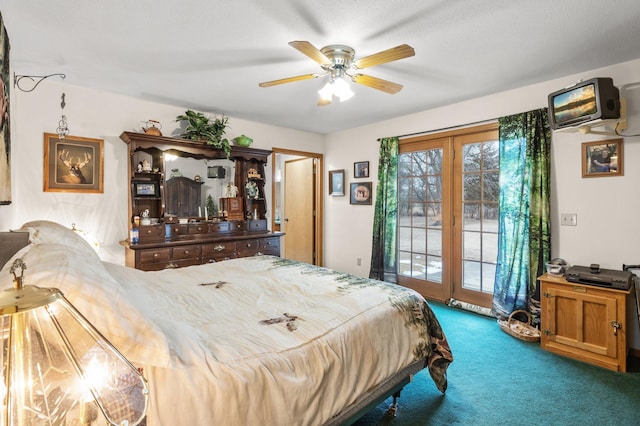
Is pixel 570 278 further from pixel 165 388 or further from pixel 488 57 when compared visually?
pixel 165 388

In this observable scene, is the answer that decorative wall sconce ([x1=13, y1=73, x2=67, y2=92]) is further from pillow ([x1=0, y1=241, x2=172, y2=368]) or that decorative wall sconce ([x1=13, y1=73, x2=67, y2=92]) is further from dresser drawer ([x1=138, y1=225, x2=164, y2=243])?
pillow ([x1=0, y1=241, x2=172, y2=368])

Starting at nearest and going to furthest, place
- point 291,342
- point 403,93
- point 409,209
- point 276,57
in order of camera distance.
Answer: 1. point 291,342
2. point 276,57
3. point 403,93
4. point 409,209

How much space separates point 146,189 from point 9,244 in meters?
2.35

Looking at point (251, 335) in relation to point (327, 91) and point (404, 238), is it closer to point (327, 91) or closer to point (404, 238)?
point (327, 91)

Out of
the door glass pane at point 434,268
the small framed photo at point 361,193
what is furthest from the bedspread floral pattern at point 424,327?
the small framed photo at point 361,193

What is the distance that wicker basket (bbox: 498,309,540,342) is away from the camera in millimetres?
3027

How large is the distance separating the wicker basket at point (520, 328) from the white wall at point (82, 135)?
4197 mm

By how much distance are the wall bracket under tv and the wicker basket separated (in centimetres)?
184

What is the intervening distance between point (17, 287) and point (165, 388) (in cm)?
62

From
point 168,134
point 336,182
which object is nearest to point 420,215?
point 336,182

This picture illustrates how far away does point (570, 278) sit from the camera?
272cm

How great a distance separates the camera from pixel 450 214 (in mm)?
4078

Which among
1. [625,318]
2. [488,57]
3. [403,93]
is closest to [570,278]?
[625,318]

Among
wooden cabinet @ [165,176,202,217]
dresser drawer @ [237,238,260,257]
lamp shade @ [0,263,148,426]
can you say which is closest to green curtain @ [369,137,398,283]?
dresser drawer @ [237,238,260,257]
